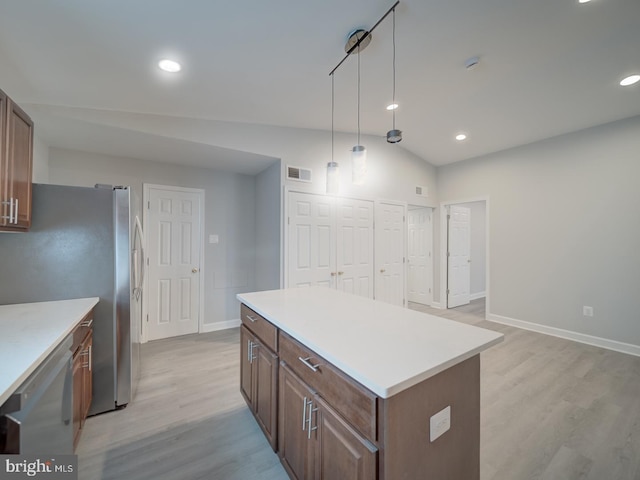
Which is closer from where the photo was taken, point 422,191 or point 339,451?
point 339,451

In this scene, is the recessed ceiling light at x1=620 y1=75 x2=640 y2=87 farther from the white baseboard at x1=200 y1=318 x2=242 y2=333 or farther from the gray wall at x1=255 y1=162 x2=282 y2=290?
the white baseboard at x1=200 y1=318 x2=242 y2=333

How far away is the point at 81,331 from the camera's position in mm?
1745

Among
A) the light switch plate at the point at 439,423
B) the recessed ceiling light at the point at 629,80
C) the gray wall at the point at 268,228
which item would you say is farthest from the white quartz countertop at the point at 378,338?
the recessed ceiling light at the point at 629,80

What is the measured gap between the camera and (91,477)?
5.00ft

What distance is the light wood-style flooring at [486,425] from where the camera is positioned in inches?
63.0

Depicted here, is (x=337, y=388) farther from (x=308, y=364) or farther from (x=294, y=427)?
(x=294, y=427)

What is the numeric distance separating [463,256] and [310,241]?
3747 mm

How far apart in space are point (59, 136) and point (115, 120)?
751 millimetres

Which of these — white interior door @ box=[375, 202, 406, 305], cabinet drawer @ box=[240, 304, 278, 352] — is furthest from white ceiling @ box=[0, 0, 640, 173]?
cabinet drawer @ box=[240, 304, 278, 352]

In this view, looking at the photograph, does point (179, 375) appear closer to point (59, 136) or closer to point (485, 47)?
point (59, 136)

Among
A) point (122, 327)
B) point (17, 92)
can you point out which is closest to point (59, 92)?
point (17, 92)

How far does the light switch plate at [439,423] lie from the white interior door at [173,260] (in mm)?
3625

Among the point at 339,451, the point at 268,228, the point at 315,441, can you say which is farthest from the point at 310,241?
the point at 339,451

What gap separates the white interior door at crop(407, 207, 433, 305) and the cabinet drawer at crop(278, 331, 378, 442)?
188 inches
